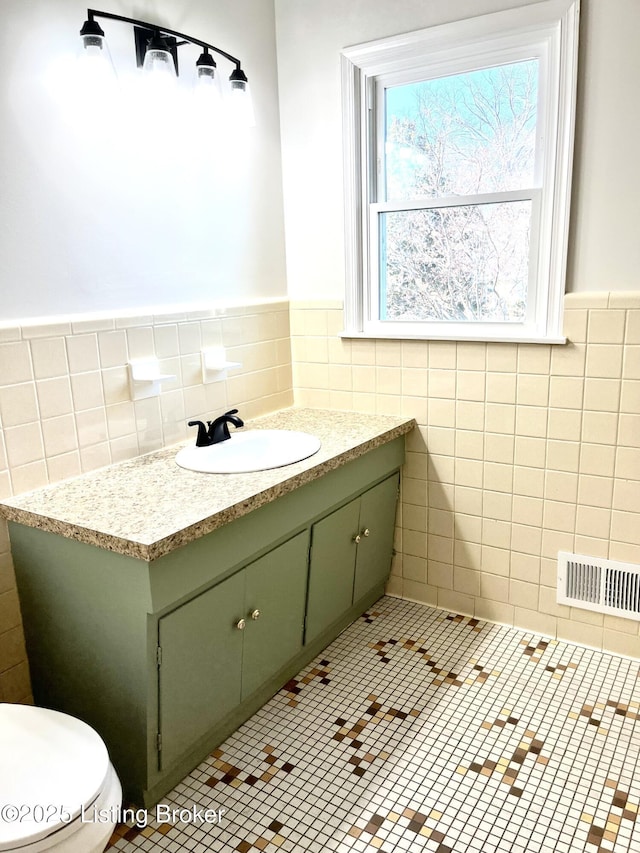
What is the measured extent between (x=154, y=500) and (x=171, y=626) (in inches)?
13.0

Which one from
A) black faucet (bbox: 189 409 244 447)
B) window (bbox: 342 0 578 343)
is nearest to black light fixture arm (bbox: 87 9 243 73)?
window (bbox: 342 0 578 343)

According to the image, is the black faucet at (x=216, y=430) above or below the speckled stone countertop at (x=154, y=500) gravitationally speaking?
above

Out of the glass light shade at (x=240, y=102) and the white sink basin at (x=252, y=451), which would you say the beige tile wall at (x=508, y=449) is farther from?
the glass light shade at (x=240, y=102)

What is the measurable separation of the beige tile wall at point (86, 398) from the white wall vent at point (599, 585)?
139cm

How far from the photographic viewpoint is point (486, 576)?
258 centimetres

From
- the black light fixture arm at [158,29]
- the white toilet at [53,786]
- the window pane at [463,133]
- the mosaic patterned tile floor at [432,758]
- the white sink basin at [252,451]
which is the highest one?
the black light fixture arm at [158,29]

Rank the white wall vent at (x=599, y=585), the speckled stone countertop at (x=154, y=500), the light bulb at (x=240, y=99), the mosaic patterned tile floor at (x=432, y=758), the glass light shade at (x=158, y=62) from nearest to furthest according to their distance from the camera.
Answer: the speckled stone countertop at (x=154, y=500) < the mosaic patterned tile floor at (x=432, y=758) < the glass light shade at (x=158, y=62) < the light bulb at (x=240, y=99) < the white wall vent at (x=599, y=585)

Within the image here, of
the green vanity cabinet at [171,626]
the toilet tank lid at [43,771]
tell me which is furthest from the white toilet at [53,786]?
the green vanity cabinet at [171,626]

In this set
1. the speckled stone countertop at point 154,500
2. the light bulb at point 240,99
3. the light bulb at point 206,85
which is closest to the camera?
the speckled stone countertop at point 154,500

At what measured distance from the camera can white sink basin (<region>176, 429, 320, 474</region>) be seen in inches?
81.6

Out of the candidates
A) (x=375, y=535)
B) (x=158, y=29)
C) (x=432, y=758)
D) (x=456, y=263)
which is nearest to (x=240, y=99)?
(x=158, y=29)

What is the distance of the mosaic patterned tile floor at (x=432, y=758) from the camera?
1.65 meters

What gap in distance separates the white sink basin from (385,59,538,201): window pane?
1040mm

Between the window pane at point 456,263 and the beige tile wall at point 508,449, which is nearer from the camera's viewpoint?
the beige tile wall at point 508,449
